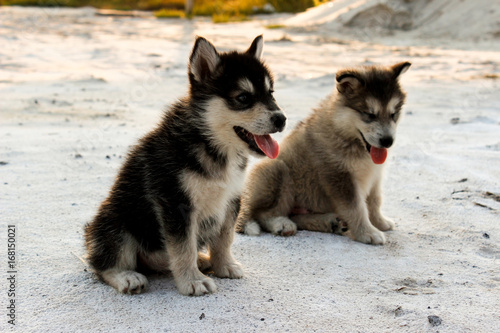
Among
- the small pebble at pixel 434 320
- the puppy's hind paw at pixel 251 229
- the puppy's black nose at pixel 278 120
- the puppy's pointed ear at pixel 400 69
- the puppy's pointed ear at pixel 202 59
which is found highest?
the puppy's pointed ear at pixel 202 59

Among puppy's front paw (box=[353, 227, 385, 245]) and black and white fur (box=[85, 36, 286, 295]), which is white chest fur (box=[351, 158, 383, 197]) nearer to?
puppy's front paw (box=[353, 227, 385, 245])

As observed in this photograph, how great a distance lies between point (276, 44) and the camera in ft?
44.4

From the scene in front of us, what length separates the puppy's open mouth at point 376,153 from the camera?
4.62m

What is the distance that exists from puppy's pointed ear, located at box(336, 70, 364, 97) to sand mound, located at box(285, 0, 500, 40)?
31.2 ft

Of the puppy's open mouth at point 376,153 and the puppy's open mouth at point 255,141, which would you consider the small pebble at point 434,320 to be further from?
the puppy's open mouth at point 376,153

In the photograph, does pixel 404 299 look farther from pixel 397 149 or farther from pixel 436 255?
pixel 397 149

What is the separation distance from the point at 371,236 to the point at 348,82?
4.27ft

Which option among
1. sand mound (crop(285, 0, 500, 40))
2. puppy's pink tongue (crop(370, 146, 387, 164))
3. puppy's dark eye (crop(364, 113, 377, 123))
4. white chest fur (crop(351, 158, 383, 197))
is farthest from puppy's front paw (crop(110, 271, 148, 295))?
sand mound (crop(285, 0, 500, 40))

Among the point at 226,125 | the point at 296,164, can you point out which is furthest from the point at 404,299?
the point at 296,164

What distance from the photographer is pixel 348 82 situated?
4.82 metres

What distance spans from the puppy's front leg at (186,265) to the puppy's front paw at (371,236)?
157 centimetres

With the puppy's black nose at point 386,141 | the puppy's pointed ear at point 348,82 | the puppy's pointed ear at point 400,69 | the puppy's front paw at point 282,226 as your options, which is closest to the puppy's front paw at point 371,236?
the puppy's front paw at point 282,226

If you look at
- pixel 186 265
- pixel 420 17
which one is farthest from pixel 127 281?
pixel 420 17

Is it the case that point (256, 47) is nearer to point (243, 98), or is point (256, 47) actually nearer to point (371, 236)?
point (243, 98)
